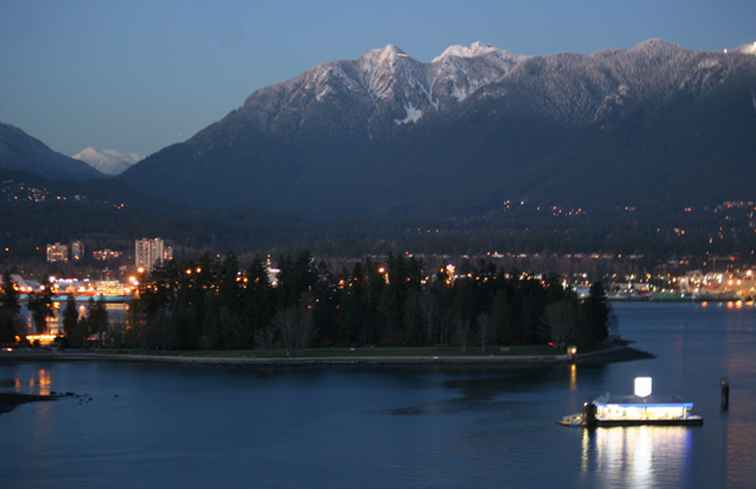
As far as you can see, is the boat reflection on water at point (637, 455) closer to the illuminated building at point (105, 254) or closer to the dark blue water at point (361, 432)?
the dark blue water at point (361, 432)

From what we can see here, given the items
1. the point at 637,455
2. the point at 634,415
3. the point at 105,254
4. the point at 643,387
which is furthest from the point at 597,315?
the point at 105,254

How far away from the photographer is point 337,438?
46.2m

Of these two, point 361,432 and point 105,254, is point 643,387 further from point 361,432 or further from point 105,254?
point 105,254

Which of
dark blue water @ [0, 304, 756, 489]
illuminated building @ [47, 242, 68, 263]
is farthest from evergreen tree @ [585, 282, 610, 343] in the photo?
illuminated building @ [47, 242, 68, 263]

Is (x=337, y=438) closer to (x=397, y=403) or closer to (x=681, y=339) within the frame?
(x=397, y=403)

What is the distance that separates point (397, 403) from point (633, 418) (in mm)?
8742

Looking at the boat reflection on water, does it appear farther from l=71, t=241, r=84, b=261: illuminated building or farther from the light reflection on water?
l=71, t=241, r=84, b=261: illuminated building

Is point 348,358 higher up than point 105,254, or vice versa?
point 105,254

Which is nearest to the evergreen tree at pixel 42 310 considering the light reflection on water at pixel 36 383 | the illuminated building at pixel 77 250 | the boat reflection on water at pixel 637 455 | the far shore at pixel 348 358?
the far shore at pixel 348 358

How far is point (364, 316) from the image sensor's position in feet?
242

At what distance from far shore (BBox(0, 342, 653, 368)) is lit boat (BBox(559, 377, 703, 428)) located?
18203 millimetres

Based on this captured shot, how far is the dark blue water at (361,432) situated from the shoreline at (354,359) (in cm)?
244

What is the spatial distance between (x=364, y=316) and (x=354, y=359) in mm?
5150

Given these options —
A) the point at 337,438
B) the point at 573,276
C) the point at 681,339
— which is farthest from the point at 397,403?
the point at 573,276
